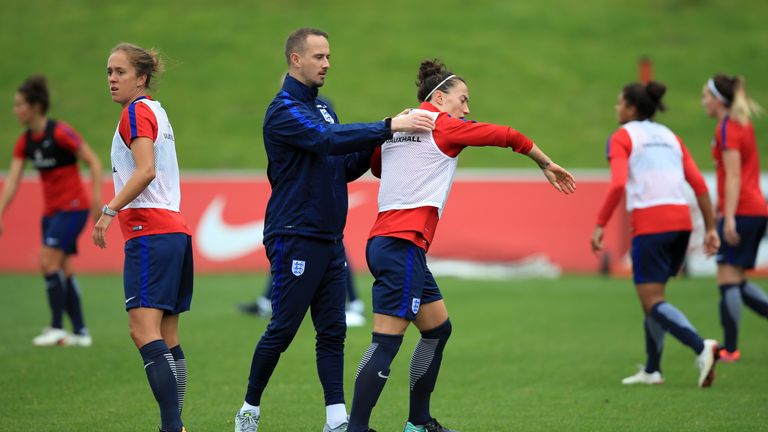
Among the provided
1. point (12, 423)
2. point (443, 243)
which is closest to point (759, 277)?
point (443, 243)

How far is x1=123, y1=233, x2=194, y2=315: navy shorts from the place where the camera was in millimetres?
5496

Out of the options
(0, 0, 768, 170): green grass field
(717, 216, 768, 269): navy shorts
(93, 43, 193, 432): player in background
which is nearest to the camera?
(93, 43, 193, 432): player in background

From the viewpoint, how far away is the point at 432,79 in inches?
235

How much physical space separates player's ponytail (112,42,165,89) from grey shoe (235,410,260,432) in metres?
2.02

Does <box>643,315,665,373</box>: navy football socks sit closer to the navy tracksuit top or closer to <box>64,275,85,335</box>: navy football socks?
the navy tracksuit top

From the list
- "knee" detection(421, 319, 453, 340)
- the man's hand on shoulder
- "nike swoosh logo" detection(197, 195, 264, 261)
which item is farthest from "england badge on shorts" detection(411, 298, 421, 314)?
"nike swoosh logo" detection(197, 195, 264, 261)

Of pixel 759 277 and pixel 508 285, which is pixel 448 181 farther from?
pixel 759 277

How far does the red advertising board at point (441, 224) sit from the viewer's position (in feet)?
57.4

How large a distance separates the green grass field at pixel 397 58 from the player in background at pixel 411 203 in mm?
18202

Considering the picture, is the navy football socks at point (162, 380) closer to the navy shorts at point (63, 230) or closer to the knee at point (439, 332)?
the knee at point (439, 332)

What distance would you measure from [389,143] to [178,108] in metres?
22.2

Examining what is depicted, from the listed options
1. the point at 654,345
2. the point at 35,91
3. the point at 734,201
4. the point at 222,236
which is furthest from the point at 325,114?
the point at 222,236

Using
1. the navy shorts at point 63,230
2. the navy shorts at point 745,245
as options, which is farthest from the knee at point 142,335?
the navy shorts at point 745,245

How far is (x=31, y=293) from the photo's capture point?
1453 cm
